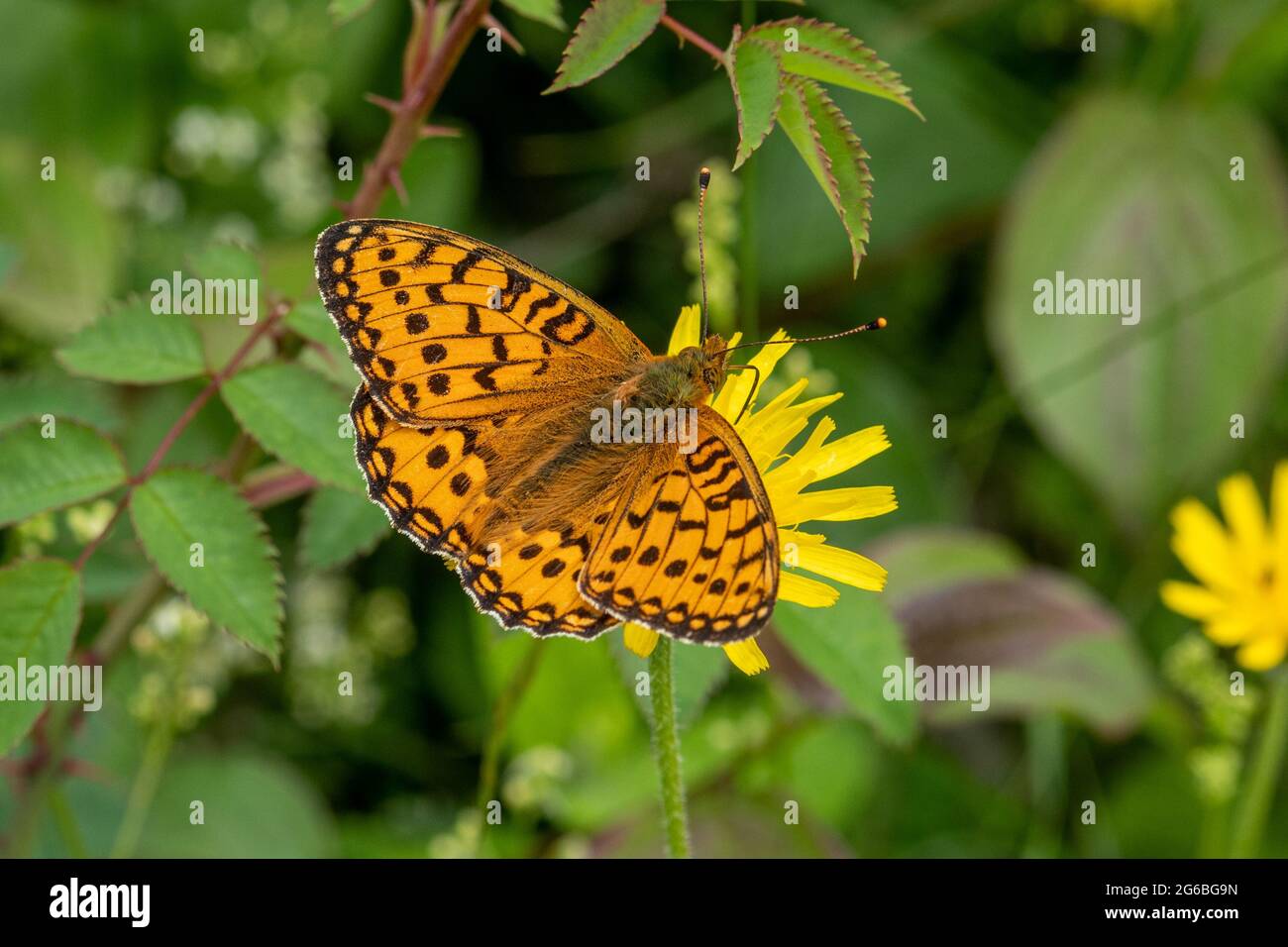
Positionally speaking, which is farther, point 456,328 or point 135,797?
A: point 135,797

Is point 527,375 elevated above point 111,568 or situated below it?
above

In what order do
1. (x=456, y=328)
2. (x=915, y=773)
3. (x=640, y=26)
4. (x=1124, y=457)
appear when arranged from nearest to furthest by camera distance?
1. (x=640, y=26)
2. (x=456, y=328)
3. (x=1124, y=457)
4. (x=915, y=773)

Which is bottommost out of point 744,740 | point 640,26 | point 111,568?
point 744,740

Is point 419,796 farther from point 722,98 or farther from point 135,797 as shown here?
point 722,98

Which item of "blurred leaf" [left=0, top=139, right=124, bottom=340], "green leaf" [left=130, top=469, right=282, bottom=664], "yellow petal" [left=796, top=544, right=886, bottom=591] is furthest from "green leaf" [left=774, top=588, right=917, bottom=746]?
"blurred leaf" [left=0, top=139, right=124, bottom=340]

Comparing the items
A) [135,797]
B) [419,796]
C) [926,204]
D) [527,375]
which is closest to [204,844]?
[135,797]

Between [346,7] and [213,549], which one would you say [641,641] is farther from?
[346,7]

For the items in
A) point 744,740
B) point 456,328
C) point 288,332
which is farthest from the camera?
point 744,740
